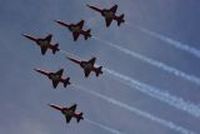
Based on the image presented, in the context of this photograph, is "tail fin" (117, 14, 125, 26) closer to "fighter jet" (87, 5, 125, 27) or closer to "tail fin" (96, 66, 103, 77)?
"fighter jet" (87, 5, 125, 27)

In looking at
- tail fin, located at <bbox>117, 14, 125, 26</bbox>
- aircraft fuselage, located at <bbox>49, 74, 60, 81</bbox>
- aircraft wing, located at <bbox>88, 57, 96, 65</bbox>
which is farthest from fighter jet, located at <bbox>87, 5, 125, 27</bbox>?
aircraft fuselage, located at <bbox>49, 74, 60, 81</bbox>

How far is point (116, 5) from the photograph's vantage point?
192 meters

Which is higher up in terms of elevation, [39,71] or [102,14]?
[102,14]

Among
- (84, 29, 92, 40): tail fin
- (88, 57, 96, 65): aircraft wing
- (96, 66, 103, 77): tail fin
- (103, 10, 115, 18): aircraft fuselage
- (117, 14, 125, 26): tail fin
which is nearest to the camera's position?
(96, 66, 103, 77): tail fin

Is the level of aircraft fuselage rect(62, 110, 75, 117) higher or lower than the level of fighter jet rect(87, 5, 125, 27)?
lower

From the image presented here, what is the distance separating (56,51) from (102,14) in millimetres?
14613

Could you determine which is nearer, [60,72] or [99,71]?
[99,71]

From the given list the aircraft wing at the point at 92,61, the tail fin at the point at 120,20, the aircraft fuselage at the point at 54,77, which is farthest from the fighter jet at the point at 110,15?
the aircraft fuselage at the point at 54,77

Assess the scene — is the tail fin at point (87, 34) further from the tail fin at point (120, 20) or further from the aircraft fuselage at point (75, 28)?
the tail fin at point (120, 20)

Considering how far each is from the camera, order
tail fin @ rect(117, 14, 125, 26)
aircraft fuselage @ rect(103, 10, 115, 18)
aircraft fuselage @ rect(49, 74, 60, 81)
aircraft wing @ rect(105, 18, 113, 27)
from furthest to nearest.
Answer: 1. aircraft fuselage @ rect(49, 74, 60, 81)
2. aircraft wing @ rect(105, 18, 113, 27)
3. aircraft fuselage @ rect(103, 10, 115, 18)
4. tail fin @ rect(117, 14, 125, 26)

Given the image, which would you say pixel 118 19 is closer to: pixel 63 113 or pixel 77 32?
pixel 77 32

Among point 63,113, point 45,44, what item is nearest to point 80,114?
point 63,113

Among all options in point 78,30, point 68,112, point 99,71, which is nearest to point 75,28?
point 78,30

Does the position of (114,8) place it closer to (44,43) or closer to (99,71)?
(99,71)
